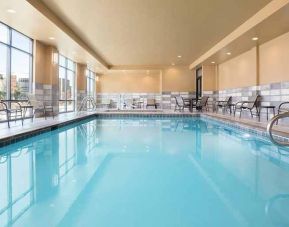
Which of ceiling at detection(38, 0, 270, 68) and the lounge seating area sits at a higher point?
ceiling at detection(38, 0, 270, 68)

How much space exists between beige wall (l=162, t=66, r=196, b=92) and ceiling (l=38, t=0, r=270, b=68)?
14.3ft

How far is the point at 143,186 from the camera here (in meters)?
2.57

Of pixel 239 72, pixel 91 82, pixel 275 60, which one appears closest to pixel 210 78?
pixel 239 72

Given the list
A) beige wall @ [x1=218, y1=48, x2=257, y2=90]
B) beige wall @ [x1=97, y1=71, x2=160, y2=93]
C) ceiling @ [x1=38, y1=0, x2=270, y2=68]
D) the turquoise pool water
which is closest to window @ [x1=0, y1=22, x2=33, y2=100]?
ceiling @ [x1=38, y1=0, x2=270, y2=68]

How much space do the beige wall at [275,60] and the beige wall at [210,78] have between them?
462 cm

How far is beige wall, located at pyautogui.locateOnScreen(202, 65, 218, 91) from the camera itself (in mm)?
13328

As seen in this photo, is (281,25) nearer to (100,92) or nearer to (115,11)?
(115,11)

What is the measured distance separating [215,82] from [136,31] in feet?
21.7

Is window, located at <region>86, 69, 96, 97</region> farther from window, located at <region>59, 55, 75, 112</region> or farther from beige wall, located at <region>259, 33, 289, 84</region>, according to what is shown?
beige wall, located at <region>259, 33, 289, 84</region>

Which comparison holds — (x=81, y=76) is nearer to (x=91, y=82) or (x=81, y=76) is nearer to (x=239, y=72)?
(x=91, y=82)

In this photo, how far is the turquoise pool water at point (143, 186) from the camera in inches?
73.9

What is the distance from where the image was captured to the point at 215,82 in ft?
43.9


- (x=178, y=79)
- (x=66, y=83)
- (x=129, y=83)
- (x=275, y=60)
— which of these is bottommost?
(x=66, y=83)

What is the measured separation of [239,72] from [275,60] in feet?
8.94
